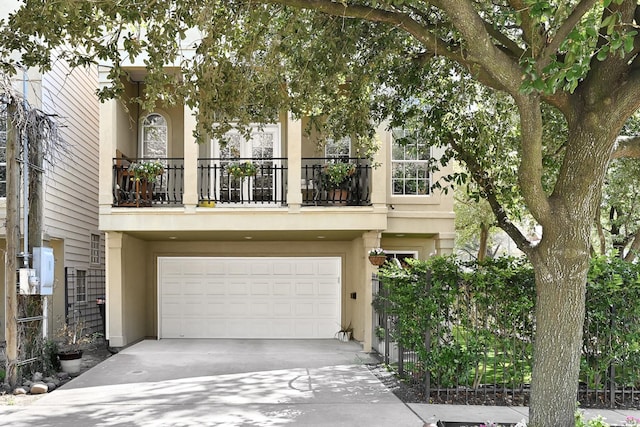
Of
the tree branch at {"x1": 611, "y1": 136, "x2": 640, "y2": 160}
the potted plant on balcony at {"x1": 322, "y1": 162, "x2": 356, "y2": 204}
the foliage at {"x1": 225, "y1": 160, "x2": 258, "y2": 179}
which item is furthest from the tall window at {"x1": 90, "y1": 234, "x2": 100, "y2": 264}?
the tree branch at {"x1": 611, "y1": 136, "x2": 640, "y2": 160}

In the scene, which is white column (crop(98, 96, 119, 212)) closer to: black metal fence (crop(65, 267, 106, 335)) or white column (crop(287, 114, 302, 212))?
black metal fence (crop(65, 267, 106, 335))

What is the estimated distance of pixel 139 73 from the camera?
13320mm

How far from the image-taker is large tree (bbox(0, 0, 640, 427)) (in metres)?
5.32

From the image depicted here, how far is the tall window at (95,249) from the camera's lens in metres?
16.1

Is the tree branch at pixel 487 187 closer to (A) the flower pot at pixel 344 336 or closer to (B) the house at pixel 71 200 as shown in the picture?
(A) the flower pot at pixel 344 336

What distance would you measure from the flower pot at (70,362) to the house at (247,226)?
258 cm

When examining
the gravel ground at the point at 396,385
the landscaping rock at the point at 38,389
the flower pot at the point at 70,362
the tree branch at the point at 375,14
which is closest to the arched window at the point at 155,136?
the flower pot at the point at 70,362

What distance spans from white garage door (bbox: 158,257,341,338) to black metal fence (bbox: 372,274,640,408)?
648 cm

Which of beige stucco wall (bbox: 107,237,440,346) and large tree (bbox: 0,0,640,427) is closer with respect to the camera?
large tree (bbox: 0,0,640,427)

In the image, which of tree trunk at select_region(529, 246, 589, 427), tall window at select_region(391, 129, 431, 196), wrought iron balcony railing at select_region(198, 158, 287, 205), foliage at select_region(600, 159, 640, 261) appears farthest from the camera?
tall window at select_region(391, 129, 431, 196)

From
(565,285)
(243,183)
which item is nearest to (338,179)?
(243,183)

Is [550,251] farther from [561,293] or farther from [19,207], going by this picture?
[19,207]

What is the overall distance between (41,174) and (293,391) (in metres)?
5.43

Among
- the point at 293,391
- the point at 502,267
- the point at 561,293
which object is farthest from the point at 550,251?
the point at 293,391
